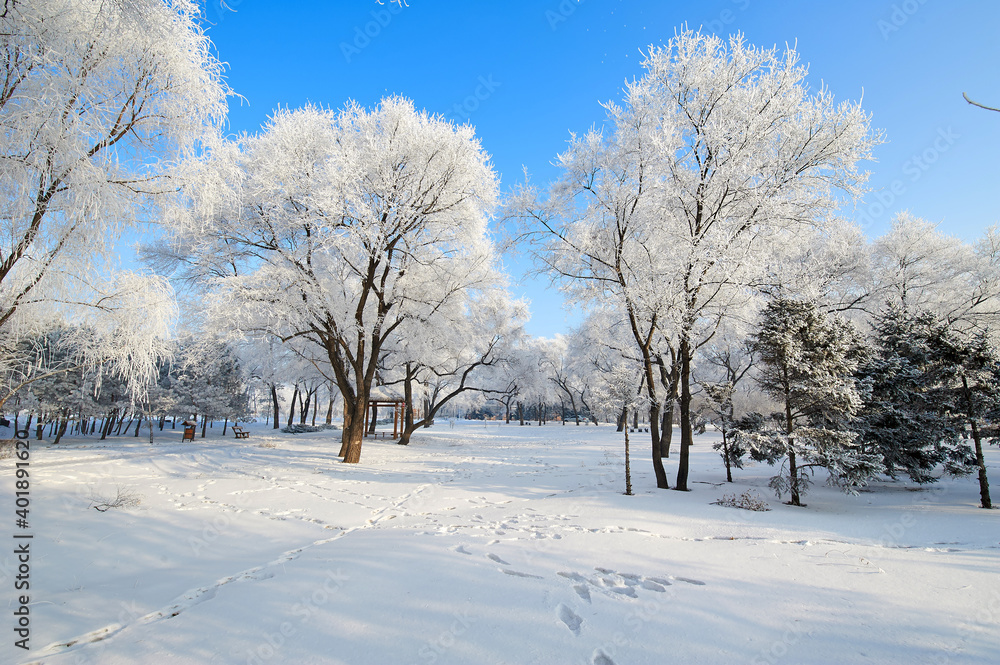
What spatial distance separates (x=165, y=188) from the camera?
6488mm

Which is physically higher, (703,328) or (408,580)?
(703,328)

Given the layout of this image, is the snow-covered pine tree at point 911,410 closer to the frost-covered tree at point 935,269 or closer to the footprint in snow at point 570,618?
the frost-covered tree at point 935,269

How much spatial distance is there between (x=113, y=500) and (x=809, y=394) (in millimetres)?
12843

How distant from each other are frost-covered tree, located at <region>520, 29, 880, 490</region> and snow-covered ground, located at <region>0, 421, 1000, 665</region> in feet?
15.0

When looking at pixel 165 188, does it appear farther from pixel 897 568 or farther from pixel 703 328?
pixel 703 328

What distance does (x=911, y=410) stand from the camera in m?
10.2

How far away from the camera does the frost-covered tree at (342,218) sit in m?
12.0

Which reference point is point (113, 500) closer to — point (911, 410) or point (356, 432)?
point (356, 432)

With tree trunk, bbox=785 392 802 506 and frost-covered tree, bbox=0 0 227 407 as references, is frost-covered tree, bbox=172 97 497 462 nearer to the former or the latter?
frost-covered tree, bbox=0 0 227 407

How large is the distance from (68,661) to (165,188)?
20.5 feet

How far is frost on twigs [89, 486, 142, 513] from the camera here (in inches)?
246

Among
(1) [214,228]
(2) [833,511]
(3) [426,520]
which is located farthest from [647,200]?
(1) [214,228]

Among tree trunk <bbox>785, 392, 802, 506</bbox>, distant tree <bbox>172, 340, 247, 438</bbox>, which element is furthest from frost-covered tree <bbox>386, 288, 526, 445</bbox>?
distant tree <bbox>172, 340, 247, 438</bbox>

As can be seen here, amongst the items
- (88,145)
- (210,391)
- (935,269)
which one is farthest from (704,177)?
(210,391)
